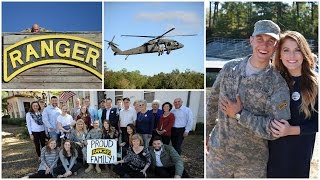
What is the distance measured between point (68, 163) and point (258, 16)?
2.01 m

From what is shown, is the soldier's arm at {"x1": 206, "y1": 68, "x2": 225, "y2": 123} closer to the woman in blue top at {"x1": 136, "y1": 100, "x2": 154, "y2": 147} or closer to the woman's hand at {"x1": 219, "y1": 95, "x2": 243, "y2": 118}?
the woman's hand at {"x1": 219, "y1": 95, "x2": 243, "y2": 118}

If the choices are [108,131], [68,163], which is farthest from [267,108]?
[68,163]

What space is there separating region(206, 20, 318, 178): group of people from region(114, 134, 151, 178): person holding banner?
85 cm

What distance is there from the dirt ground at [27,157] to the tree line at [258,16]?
93 cm

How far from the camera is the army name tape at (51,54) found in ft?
11.0

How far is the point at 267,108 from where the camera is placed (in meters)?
2.65

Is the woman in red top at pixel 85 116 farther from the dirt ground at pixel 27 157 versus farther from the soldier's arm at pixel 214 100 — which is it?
the soldier's arm at pixel 214 100

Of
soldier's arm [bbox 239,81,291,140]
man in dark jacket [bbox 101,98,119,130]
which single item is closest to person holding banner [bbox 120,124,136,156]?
man in dark jacket [bbox 101,98,119,130]

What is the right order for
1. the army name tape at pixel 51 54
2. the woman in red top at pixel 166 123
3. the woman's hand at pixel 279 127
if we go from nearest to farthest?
the woman's hand at pixel 279 127 → the army name tape at pixel 51 54 → the woman in red top at pixel 166 123

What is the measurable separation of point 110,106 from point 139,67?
0.42 m

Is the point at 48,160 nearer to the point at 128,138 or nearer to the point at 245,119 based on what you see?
the point at 128,138

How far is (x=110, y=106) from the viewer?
11.6ft

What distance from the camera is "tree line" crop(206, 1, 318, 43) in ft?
11.1

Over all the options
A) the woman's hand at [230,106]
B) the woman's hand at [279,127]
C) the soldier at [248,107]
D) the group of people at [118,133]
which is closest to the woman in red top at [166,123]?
the group of people at [118,133]
